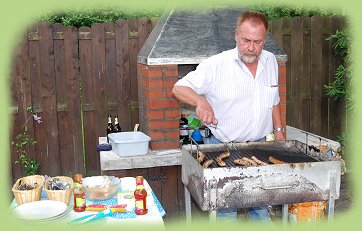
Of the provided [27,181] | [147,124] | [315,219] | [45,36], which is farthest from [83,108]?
[315,219]

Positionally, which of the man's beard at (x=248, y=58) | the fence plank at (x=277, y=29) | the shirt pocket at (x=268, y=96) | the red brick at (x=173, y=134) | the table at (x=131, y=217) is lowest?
the table at (x=131, y=217)

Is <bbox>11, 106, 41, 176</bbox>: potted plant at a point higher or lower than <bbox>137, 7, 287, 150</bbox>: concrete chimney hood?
lower

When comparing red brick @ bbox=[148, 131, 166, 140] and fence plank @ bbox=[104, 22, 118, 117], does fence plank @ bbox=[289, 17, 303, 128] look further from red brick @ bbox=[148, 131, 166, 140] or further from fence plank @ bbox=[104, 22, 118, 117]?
red brick @ bbox=[148, 131, 166, 140]

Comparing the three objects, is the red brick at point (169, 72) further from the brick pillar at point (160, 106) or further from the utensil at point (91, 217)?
the utensil at point (91, 217)

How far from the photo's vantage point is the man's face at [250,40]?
13.9 feet

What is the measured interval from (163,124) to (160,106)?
0.74 ft

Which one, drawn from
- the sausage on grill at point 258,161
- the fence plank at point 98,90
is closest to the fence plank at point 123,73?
the fence plank at point 98,90

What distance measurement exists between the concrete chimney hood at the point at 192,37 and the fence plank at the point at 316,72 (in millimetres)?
2120

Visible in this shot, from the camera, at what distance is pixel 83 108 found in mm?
6848

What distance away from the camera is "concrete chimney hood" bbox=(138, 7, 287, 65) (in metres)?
5.38

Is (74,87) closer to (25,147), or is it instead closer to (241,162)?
(25,147)

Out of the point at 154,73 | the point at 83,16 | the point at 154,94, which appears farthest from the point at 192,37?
the point at 83,16

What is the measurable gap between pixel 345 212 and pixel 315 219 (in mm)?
2583

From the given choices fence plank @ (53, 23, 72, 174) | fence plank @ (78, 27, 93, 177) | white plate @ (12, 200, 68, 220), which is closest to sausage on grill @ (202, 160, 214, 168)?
white plate @ (12, 200, 68, 220)
